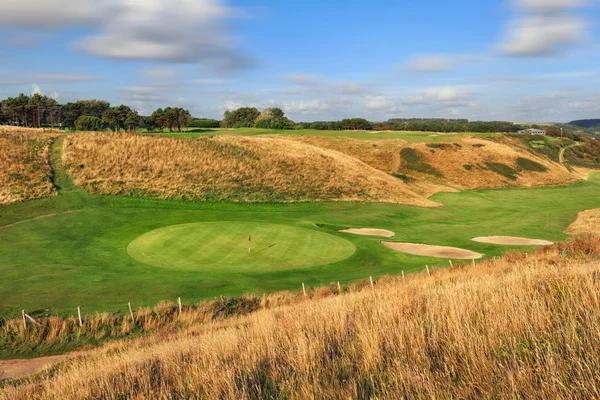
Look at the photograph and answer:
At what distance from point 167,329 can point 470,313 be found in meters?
11.4

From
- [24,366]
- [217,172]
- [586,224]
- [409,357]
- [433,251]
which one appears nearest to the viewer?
[409,357]

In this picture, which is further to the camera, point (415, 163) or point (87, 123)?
point (87, 123)

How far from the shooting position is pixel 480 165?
259 feet

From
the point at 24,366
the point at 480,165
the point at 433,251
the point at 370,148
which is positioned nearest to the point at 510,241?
the point at 433,251

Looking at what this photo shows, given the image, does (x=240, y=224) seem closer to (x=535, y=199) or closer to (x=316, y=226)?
(x=316, y=226)

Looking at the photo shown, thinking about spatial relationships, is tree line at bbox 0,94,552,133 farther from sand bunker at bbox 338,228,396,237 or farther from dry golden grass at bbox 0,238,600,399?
dry golden grass at bbox 0,238,600,399

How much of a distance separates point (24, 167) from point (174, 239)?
2560 centimetres

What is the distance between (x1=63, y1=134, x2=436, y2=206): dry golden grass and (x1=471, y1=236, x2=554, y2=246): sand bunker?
1993 cm

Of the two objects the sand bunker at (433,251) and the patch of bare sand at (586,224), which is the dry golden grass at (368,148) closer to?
the patch of bare sand at (586,224)

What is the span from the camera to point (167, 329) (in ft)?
47.3

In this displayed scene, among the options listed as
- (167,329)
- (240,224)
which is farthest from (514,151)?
(167,329)

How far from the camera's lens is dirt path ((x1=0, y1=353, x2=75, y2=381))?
1180 centimetres

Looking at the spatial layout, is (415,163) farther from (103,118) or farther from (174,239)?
(103,118)

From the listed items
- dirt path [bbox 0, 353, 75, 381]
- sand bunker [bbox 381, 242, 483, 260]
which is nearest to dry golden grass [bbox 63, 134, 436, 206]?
sand bunker [bbox 381, 242, 483, 260]
